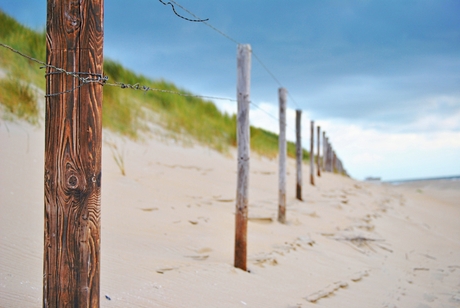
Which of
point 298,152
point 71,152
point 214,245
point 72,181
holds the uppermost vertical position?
point 298,152

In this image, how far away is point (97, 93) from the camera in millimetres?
2311

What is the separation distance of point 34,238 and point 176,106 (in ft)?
39.3

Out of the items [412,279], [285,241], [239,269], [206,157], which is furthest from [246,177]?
[206,157]

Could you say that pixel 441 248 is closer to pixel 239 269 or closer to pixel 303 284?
pixel 303 284

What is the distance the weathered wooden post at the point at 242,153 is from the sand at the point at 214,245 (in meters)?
0.28

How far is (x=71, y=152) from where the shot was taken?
223cm

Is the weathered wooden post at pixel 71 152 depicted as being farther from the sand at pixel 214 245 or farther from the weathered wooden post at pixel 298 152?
the weathered wooden post at pixel 298 152

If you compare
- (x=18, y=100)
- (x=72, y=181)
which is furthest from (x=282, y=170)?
(x=72, y=181)

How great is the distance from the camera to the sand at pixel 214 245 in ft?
13.4

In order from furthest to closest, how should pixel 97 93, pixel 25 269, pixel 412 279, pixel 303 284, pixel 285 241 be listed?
pixel 285 241, pixel 412 279, pixel 303 284, pixel 25 269, pixel 97 93

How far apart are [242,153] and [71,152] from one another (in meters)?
2.97

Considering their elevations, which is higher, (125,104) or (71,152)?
(125,104)

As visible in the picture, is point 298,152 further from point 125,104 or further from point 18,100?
point 18,100

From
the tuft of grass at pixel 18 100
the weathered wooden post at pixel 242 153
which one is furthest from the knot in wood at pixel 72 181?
the tuft of grass at pixel 18 100
